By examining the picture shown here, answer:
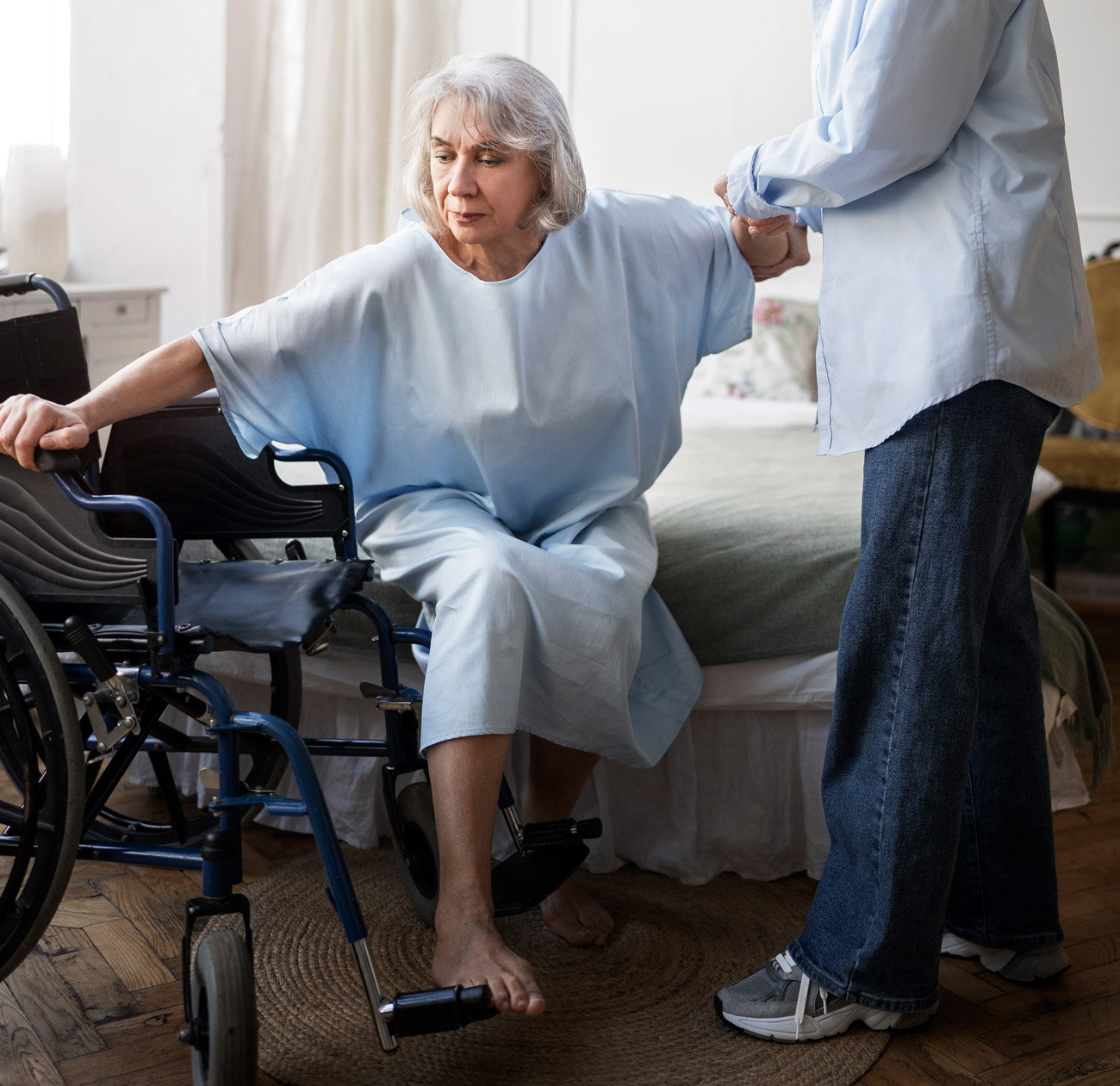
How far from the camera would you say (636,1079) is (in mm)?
1350

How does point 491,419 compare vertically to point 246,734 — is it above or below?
above

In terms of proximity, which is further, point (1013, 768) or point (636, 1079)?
point (1013, 768)

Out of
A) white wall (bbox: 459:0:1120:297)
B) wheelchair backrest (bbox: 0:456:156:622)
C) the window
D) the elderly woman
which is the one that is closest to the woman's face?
the elderly woman

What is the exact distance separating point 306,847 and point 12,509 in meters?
0.82

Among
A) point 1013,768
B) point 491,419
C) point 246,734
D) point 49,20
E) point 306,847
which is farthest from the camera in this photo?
point 49,20

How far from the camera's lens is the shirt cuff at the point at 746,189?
1.33 metres

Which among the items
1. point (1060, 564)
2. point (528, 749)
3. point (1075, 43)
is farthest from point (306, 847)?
point (1075, 43)

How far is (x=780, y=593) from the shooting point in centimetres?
178

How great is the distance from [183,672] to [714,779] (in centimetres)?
88

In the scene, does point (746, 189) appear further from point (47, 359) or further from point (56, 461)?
point (47, 359)

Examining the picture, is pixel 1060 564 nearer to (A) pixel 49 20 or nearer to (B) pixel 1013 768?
(B) pixel 1013 768

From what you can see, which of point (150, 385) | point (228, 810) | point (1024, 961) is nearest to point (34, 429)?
point (150, 385)

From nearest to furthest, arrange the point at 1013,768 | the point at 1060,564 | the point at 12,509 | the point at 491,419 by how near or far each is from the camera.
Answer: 1. the point at 12,509
2. the point at 1013,768
3. the point at 491,419
4. the point at 1060,564

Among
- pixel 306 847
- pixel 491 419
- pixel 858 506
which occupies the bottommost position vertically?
pixel 306 847
